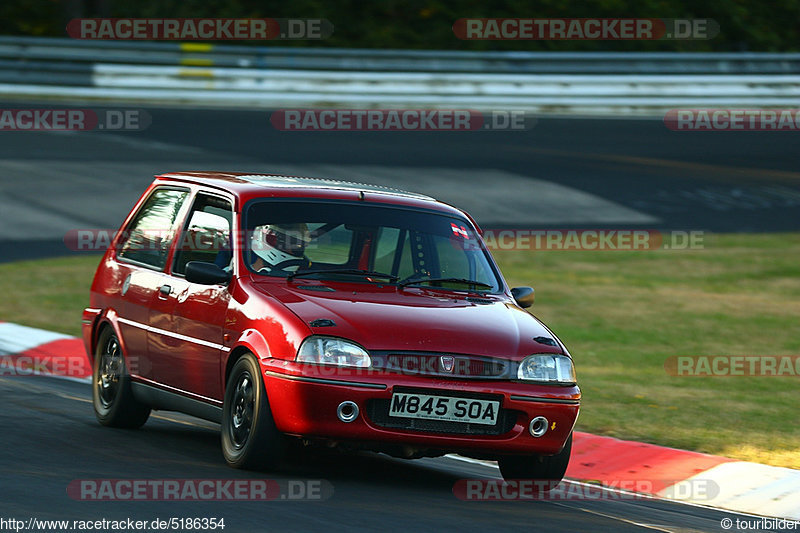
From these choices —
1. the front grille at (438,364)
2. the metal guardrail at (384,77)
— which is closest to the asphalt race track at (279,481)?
the front grille at (438,364)

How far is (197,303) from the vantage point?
297 inches

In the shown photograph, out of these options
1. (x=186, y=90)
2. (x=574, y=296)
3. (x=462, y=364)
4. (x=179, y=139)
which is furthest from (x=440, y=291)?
(x=186, y=90)

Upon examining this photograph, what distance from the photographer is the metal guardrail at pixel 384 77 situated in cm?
2462

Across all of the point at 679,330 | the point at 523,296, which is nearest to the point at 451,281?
the point at 523,296

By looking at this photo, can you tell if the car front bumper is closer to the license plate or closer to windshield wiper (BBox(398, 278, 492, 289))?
the license plate

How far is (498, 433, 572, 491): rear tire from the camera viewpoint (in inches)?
285

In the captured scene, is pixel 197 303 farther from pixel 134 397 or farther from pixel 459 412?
pixel 459 412

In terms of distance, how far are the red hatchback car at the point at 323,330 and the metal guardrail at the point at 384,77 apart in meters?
16.3

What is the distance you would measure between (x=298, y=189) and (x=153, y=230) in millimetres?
1250

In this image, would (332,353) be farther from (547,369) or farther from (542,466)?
(542,466)

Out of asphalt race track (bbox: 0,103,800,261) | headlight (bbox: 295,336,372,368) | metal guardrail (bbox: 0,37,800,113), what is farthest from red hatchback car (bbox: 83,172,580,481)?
metal guardrail (bbox: 0,37,800,113)

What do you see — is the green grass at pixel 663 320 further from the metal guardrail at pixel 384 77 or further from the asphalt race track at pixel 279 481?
the metal guardrail at pixel 384 77

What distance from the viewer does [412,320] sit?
682 cm

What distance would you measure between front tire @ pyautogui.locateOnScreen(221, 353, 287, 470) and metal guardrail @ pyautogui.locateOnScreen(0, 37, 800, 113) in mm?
18074
